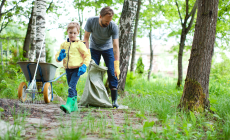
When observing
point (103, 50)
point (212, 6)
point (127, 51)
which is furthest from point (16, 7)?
point (212, 6)

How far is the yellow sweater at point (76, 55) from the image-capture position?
3020 millimetres

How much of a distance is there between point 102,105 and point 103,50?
989 mm

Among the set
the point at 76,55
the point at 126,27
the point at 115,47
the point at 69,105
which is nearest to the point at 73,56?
the point at 76,55

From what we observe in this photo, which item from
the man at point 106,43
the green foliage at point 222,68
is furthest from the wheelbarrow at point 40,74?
the green foliage at point 222,68

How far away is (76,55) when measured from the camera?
10.1ft

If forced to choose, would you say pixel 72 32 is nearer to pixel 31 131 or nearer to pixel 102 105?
pixel 102 105

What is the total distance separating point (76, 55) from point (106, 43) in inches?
28.0

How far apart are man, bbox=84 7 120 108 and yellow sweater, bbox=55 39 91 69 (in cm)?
38

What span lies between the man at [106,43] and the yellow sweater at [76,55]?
377 mm

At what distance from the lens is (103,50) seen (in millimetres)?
3557

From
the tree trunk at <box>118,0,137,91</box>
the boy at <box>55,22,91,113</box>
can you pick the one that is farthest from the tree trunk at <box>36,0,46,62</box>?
the boy at <box>55,22,91,113</box>

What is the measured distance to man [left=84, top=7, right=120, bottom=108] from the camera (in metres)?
3.36

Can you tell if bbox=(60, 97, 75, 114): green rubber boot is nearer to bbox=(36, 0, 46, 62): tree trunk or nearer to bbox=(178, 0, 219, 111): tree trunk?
bbox=(178, 0, 219, 111): tree trunk

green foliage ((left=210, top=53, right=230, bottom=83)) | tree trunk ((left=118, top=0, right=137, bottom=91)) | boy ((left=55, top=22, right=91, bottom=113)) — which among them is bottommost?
green foliage ((left=210, top=53, right=230, bottom=83))
